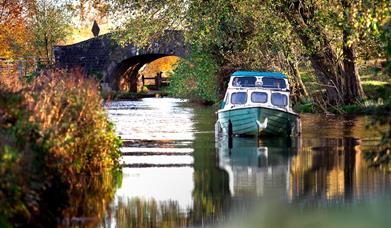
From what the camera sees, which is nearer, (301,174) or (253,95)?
(301,174)

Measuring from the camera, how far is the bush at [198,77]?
55.7m

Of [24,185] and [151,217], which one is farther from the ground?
[24,185]

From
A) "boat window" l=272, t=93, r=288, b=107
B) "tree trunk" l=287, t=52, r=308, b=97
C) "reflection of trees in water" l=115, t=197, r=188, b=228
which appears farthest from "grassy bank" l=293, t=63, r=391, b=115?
"reflection of trees in water" l=115, t=197, r=188, b=228

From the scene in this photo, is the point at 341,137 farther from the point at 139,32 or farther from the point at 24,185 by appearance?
the point at 24,185

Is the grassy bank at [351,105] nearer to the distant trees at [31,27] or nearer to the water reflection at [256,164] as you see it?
the water reflection at [256,164]

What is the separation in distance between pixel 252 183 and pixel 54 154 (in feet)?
19.6

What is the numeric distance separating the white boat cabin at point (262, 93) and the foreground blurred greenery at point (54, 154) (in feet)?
39.5

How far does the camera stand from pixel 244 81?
34969mm

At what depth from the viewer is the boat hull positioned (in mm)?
32250

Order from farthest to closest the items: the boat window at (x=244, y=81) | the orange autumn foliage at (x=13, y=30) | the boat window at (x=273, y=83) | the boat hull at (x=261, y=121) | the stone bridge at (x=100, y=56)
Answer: the stone bridge at (x=100, y=56), the orange autumn foliage at (x=13, y=30), the boat window at (x=244, y=81), the boat window at (x=273, y=83), the boat hull at (x=261, y=121)

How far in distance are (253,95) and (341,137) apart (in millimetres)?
3285

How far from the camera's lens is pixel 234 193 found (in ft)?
59.6

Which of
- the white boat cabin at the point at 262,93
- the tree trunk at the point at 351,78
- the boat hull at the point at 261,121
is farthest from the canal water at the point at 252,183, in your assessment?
the tree trunk at the point at 351,78

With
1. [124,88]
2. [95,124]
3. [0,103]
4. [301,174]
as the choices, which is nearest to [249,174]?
[301,174]
